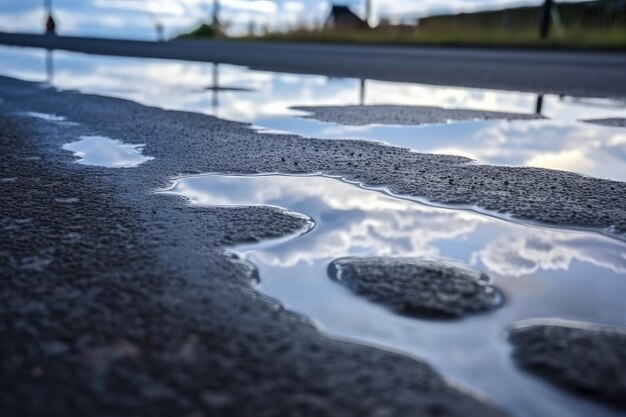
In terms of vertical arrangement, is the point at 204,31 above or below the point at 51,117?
above

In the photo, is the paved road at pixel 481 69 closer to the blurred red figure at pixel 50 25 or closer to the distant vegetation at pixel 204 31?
the distant vegetation at pixel 204 31

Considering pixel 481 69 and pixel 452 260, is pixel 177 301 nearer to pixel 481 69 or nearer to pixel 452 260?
pixel 452 260

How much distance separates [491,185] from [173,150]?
4.43 feet

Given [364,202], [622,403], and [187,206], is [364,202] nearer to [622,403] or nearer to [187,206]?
[187,206]

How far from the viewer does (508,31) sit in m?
14.3

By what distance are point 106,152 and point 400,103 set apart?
259cm

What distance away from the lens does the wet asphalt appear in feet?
→ 2.57

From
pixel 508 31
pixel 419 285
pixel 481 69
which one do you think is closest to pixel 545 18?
pixel 508 31

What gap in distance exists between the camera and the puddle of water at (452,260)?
0.88 metres

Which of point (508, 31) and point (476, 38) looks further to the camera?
point (508, 31)

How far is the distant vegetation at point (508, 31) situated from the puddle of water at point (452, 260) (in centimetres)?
1030

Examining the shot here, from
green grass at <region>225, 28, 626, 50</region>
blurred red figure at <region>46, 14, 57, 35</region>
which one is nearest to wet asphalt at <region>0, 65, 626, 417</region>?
green grass at <region>225, 28, 626, 50</region>

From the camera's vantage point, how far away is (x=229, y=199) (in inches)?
69.9

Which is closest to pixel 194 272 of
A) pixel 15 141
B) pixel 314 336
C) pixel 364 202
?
pixel 314 336
